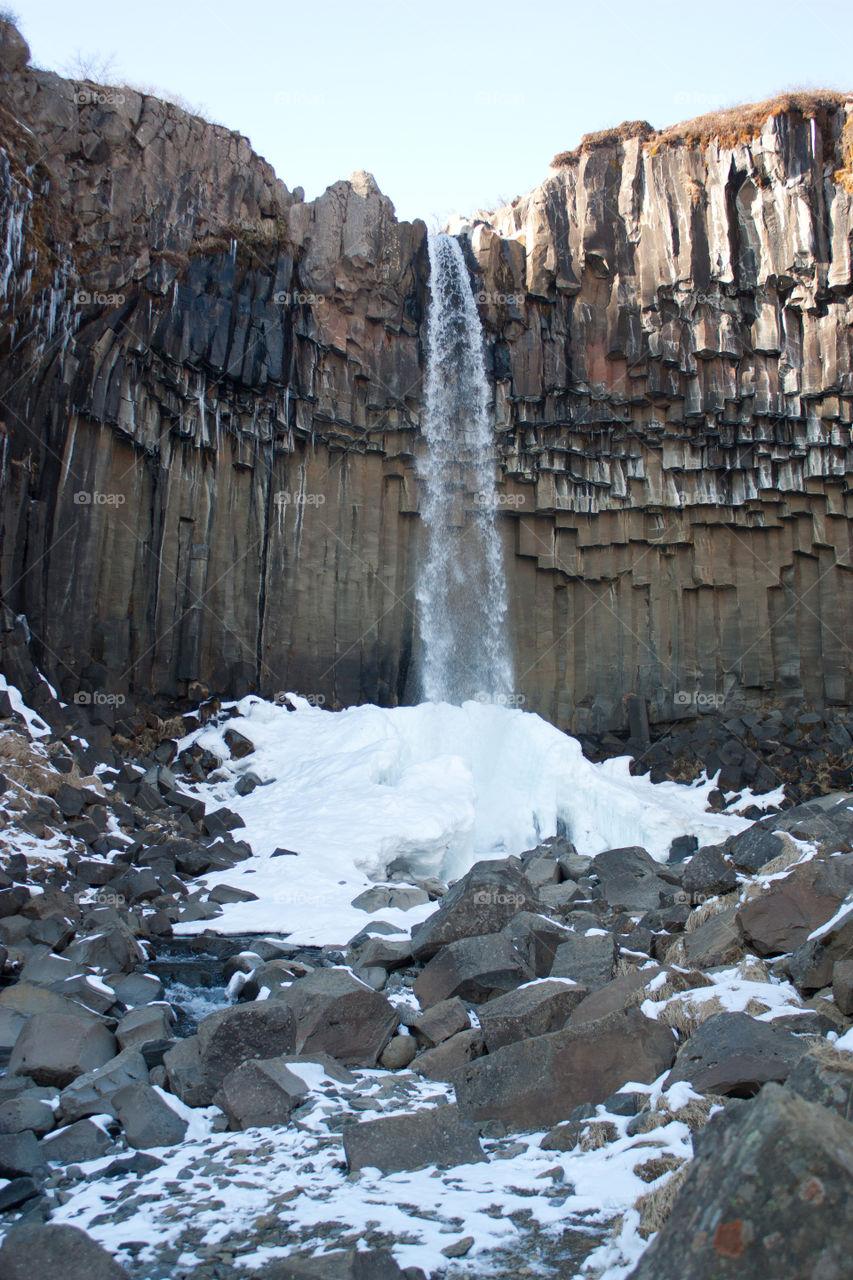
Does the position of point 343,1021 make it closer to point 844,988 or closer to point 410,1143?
point 410,1143

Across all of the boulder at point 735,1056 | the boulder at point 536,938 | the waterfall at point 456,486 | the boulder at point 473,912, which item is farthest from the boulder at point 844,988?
the waterfall at point 456,486

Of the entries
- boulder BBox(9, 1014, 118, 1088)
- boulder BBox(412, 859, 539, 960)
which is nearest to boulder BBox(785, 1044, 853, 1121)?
boulder BBox(9, 1014, 118, 1088)

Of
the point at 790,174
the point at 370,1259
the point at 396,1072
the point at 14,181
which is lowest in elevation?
the point at 396,1072

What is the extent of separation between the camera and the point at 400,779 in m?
15.9

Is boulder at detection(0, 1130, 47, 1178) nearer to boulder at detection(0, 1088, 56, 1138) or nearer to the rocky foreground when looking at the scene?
the rocky foreground

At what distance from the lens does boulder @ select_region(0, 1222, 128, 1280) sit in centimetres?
361

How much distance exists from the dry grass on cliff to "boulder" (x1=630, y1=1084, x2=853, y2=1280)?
2439cm

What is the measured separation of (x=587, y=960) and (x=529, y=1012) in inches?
60.1

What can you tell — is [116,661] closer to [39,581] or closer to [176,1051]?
[39,581]

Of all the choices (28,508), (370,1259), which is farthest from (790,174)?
(370,1259)

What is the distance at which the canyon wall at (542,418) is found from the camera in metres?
18.9

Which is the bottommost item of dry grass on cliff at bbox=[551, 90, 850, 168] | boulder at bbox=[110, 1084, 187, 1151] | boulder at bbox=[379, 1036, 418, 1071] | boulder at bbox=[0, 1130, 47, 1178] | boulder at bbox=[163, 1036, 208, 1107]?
boulder at bbox=[379, 1036, 418, 1071]

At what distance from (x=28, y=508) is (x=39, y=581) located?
1254 mm

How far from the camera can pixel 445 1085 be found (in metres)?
6.24
